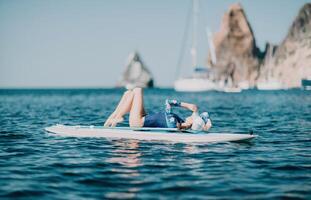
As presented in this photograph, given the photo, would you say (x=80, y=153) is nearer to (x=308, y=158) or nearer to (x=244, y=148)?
(x=244, y=148)

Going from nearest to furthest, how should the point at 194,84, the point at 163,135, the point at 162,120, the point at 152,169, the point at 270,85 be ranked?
the point at 152,169 < the point at 163,135 < the point at 162,120 < the point at 194,84 < the point at 270,85

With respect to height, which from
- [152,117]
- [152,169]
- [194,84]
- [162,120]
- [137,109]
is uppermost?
[194,84]

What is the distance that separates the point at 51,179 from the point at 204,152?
5.08 metres

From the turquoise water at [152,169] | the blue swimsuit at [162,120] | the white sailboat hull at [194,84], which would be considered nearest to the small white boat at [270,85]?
the white sailboat hull at [194,84]

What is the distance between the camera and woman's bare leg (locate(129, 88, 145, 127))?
15.2m

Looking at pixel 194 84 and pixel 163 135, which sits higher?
pixel 194 84

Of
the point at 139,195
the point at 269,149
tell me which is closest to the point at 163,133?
the point at 269,149

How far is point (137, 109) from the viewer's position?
50.4ft

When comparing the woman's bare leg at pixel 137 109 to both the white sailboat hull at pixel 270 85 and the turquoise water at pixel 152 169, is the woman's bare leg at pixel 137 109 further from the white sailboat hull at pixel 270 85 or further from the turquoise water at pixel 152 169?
the white sailboat hull at pixel 270 85

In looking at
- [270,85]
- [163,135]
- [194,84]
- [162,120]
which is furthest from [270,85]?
[163,135]

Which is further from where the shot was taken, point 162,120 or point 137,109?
point 162,120

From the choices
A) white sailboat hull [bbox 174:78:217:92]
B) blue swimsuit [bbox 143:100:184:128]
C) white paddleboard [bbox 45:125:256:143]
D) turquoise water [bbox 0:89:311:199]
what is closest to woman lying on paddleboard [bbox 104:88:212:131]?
blue swimsuit [bbox 143:100:184:128]

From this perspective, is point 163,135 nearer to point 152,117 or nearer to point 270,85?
point 152,117

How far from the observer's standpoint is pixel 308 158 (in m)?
12.2
